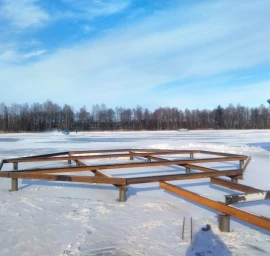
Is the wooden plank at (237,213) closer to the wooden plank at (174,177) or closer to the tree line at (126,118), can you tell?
the wooden plank at (174,177)

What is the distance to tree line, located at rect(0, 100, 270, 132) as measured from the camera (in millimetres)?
107544

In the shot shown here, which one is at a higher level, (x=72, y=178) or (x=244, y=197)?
(x=244, y=197)

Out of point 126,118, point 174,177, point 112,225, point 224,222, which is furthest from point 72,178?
point 126,118

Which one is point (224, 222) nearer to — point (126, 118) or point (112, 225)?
point (112, 225)

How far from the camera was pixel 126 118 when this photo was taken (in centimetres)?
12500

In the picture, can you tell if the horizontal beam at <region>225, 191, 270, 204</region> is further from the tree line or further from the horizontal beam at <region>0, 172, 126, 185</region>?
the tree line

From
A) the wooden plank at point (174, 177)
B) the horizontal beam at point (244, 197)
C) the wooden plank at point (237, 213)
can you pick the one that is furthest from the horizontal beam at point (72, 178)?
the horizontal beam at point (244, 197)

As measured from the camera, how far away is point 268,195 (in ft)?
13.8

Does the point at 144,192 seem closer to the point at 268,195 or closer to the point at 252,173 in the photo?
the point at 268,195

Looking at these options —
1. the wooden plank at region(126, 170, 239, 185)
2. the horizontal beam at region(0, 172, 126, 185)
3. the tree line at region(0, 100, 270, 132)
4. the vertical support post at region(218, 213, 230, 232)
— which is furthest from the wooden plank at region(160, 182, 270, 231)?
Result: the tree line at region(0, 100, 270, 132)

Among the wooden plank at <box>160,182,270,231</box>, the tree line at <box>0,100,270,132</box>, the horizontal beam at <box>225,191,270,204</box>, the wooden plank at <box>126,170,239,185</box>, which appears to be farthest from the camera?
the tree line at <box>0,100,270,132</box>

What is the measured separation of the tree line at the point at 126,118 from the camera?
10754 centimetres

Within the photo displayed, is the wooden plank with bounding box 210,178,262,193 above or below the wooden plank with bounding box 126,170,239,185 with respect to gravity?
below

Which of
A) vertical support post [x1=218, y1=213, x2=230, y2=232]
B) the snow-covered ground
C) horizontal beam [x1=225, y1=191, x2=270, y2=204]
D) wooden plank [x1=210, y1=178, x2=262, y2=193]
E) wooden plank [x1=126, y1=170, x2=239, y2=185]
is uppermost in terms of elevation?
horizontal beam [x1=225, y1=191, x2=270, y2=204]
